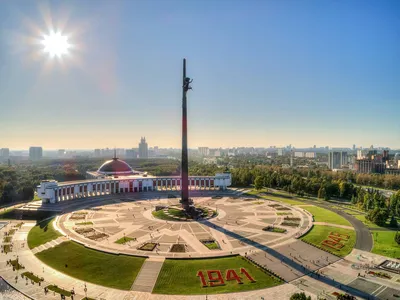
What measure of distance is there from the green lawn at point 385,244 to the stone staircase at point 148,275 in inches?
1363

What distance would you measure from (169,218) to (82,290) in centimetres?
3275

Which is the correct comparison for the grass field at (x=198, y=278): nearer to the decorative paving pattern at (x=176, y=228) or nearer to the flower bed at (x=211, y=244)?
the decorative paving pattern at (x=176, y=228)

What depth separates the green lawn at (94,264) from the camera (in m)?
37.9

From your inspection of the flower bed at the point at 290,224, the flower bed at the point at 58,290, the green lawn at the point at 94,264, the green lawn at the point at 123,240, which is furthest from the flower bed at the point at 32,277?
the flower bed at the point at 290,224

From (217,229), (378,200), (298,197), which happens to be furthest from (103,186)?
(378,200)

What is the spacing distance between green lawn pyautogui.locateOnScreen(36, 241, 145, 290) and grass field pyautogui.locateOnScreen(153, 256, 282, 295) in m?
4.33

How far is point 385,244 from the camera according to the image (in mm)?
50531

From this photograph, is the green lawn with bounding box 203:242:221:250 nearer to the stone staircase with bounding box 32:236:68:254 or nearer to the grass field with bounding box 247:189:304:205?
the stone staircase with bounding box 32:236:68:254

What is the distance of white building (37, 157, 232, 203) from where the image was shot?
3391 inches

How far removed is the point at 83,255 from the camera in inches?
1797

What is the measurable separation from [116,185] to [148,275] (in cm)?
6887

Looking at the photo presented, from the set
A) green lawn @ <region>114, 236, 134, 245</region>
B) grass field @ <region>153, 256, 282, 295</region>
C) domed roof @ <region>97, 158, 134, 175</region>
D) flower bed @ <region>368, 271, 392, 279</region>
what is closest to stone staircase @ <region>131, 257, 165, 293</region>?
grass field @ <region>153, 256, 282, 295</region>

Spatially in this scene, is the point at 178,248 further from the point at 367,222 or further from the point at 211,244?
the point at 367,222

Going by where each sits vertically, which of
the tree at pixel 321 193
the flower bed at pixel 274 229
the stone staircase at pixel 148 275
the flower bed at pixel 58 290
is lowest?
the flower bed at pixel 58 290
